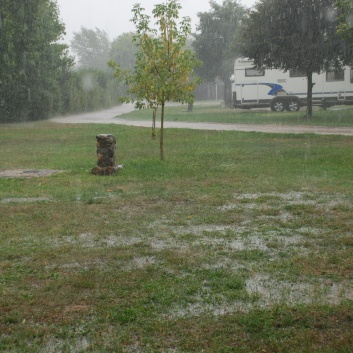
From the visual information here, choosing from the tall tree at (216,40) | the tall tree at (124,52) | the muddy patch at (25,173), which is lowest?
the muddy patch at (25,173)

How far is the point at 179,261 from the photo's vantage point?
6.00m

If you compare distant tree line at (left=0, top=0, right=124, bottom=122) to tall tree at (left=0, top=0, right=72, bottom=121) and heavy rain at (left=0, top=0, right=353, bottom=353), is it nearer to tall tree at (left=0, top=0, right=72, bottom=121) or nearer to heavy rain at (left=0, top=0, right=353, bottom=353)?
tall tree at (left=0, top=0, right=72, bottom=121)

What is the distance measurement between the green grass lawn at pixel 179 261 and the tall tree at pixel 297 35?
17.0 m

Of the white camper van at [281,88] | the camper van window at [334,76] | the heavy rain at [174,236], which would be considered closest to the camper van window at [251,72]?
the white camper van at [281,88]

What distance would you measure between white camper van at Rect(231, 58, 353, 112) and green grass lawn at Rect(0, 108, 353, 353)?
23482 millimetres

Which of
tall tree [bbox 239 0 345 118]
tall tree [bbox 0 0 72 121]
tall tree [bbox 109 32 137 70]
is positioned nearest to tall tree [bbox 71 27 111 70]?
tall tree [bbox 109 32 137 70]

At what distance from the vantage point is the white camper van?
115 feet

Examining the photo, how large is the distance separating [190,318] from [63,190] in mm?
6432

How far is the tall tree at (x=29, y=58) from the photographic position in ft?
98.0

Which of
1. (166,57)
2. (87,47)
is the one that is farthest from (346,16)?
(87,47)

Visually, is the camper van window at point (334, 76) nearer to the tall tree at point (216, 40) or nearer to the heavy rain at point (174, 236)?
the heavy rain at point (174, 236)

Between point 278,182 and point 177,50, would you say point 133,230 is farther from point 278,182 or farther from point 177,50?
point 177,50

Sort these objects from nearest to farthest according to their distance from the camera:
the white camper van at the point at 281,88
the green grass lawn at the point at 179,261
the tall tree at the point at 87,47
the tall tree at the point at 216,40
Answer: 1. the green grass lawn at the point at 179,261
2. the white camper van at the point at 281,88
3. the tall tree at the point at 216,40
4. the tall tree at the point at 87,47

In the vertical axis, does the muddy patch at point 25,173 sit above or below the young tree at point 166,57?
below
